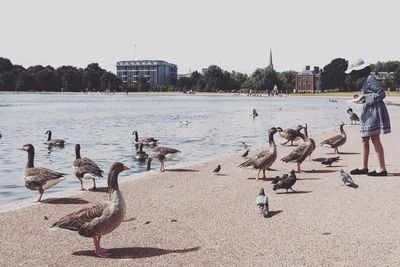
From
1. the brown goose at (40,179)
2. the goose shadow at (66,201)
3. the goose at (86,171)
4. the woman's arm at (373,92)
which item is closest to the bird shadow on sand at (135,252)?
the goose shadow at (66,201)

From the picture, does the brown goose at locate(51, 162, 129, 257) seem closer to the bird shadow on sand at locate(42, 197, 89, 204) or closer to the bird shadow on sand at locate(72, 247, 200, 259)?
the bird shadow on sand at locate(72, 247, 200, 259)

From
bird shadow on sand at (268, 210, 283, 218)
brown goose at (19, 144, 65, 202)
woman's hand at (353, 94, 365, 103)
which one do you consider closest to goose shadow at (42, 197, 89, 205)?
brown goose at (19, 144, 65, 202)

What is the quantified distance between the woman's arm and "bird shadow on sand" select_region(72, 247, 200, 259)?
8.03 meters

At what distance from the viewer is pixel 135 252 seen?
8602 mm

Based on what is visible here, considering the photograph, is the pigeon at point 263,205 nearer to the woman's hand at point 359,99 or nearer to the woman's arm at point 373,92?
the woman's hand at point 359,99

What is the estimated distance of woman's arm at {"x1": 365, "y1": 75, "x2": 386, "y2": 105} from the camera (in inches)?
565

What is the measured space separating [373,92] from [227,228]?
6.94 m

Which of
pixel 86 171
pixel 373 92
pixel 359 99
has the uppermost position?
pixel 373 92

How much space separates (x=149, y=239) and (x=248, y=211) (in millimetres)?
2825

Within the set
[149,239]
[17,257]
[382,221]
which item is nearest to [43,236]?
[17,257]

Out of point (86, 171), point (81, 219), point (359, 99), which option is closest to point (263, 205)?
point (81, 219)

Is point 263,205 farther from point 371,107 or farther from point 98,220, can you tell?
point 371,107

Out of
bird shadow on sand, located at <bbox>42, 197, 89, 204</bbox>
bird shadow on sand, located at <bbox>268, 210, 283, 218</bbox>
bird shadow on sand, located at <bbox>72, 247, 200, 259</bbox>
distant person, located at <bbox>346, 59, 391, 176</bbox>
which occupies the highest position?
distant person, located at <bbox>346, 59, 391, 176</bbox>

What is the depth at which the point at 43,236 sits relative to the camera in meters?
9.73
